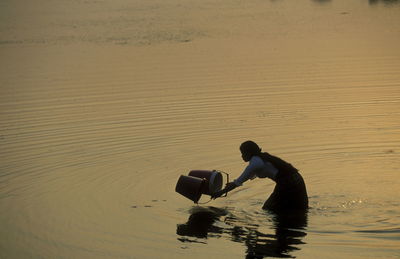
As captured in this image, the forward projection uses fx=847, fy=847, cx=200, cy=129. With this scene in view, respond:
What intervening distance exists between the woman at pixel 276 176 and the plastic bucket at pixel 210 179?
0.50 m

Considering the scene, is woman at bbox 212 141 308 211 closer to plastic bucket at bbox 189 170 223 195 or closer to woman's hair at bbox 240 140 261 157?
woman's hair at bbox 240 140 261 157

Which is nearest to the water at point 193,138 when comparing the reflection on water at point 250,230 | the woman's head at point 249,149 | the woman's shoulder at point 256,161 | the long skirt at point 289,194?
the reflection on water at point 250,230

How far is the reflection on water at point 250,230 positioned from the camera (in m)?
11.2

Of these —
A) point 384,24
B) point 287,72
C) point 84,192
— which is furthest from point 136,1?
point 84,192

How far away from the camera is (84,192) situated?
1432 centimetres

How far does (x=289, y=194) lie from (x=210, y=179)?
134 cm

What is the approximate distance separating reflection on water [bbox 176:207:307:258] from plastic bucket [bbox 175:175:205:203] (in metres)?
0.33

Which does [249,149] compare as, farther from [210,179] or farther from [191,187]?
[191,187]

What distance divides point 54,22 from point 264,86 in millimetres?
23524

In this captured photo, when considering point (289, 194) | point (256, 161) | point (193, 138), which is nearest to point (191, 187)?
point (256, 161)

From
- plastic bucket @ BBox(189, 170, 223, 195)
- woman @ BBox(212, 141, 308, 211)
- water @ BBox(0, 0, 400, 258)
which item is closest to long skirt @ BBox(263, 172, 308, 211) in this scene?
woman @ BBox(212, 141, 308, 211)

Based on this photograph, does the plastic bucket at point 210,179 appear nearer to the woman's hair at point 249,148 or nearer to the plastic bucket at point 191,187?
the plastic bucket at point 191,187

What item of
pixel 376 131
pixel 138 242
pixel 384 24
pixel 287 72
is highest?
pixel 384 24

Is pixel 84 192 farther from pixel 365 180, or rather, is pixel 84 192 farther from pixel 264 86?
pixel 264 86
